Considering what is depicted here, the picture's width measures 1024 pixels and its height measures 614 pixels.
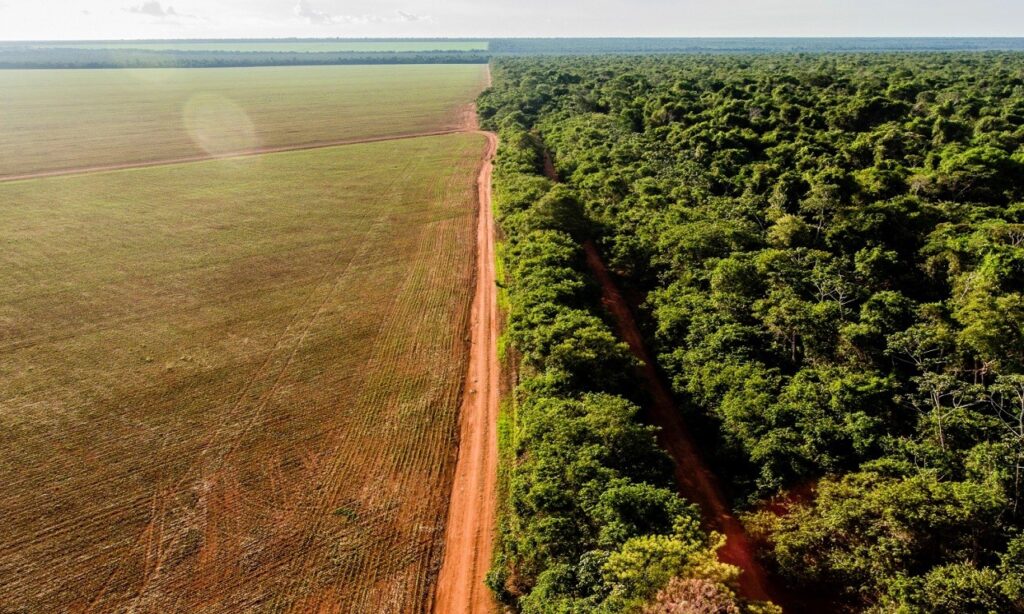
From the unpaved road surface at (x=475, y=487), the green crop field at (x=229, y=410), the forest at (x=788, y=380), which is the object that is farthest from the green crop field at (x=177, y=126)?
the unpaved road surface at (x=475, y=487)

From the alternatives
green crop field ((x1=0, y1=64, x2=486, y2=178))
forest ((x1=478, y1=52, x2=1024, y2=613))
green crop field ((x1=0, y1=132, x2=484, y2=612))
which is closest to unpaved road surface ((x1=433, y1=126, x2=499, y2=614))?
green crop field ((x1=0, y1=132, x2=484, y2=612))

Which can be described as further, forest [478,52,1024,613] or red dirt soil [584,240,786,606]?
red dirt soil [584,240,786,606]

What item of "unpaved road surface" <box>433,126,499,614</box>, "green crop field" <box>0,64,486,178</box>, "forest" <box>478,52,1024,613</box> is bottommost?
"unpaved road surface" <box>433,126,499,614</box>

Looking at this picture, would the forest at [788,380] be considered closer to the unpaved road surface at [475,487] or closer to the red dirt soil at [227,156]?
the unpaved road surface at [475,487]

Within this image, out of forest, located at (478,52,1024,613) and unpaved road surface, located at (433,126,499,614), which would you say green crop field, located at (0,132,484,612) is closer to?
unpaved road surface, located at (433,126,499,614)

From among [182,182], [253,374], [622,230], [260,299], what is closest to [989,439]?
[622,230]

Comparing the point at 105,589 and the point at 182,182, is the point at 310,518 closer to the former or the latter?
the point at 105,589

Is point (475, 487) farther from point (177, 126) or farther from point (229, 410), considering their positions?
point (177, 126)
